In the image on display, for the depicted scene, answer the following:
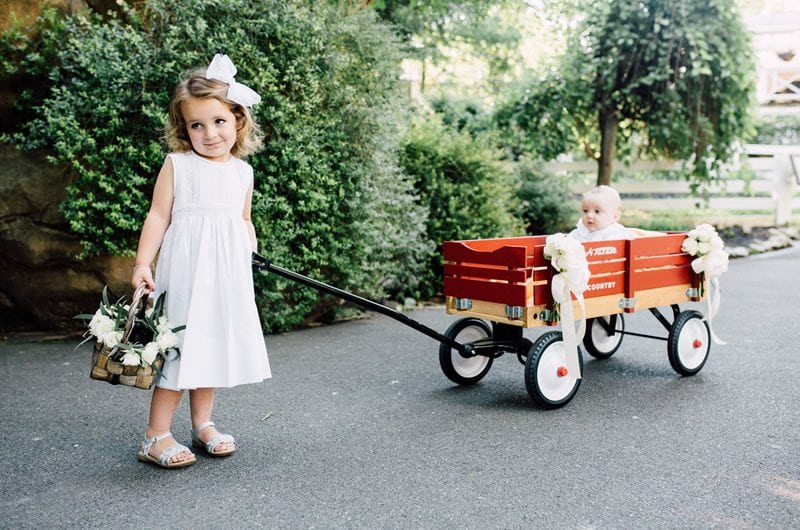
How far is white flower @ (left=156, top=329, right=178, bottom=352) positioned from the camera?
3.00m

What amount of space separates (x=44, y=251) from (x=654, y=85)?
8.55 m

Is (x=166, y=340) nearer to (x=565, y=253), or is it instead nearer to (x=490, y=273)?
(x=490, y=273)

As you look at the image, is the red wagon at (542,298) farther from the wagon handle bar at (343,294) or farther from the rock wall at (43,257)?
the rock wall at (43,257)

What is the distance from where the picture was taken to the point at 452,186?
755cm

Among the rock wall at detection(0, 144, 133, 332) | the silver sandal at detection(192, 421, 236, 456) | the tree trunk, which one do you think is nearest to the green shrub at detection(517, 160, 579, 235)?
the tree trunk

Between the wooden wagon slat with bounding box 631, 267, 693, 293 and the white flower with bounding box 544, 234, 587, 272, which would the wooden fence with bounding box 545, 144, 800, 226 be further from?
the white flower with bounding box 544, 234, 587, 272

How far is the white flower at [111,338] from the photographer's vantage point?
294cm

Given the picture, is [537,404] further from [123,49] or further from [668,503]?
[123,49]

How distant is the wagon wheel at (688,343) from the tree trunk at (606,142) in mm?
7083

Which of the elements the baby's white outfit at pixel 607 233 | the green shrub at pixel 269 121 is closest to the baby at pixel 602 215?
the baby's white outfit at pixel 607 233

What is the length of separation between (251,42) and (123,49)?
37.4 inches

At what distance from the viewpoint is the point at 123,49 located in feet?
18.2

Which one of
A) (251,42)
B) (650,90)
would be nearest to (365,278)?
(251,42)

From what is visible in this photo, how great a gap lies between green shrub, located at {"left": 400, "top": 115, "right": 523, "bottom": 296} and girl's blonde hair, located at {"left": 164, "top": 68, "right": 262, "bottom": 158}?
3977mm
